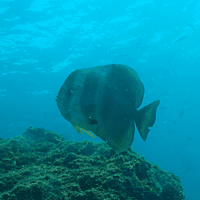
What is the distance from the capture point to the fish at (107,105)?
125 centimetres

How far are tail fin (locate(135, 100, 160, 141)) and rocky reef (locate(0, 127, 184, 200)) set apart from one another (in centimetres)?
108

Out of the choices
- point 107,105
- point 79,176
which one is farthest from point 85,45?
point 107,105

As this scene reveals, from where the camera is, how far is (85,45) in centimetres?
2344

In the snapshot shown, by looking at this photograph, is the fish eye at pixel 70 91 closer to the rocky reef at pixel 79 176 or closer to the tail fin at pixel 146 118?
the tail fin at pixel 146 118

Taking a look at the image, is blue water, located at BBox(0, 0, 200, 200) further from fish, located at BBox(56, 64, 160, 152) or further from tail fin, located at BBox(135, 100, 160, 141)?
tail fin, located at BBox(135, 100, 160, 141)

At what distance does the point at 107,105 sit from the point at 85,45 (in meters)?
23.6

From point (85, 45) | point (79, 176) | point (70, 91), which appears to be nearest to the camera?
point (70, 91)

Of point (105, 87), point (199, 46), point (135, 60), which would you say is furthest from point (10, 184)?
point (199, 46)

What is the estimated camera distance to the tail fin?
4.40ft

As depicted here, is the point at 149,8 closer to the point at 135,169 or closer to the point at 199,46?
the point at 199,46

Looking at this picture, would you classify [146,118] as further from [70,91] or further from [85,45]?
[85,45]

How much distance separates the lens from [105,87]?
1363mm

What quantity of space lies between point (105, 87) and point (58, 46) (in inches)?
918

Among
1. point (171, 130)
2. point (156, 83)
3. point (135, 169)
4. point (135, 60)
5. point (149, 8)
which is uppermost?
point (171, 130)
